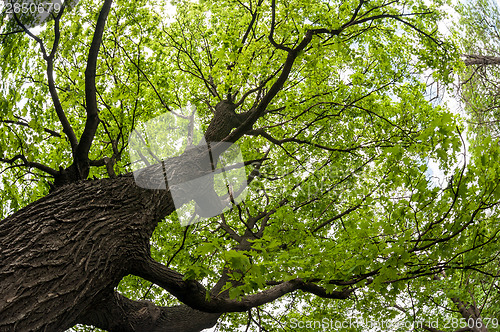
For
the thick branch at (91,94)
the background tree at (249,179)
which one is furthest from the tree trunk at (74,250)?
the thick branch at (91,94)

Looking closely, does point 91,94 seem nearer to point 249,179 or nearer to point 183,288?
point 183,288

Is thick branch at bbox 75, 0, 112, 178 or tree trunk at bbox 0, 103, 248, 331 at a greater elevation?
thick branch at bbox 75, 0, 112, 178

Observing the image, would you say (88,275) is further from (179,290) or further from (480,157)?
(480,157)

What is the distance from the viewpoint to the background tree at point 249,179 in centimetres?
331

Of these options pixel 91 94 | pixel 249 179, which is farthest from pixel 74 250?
pixel 249 179

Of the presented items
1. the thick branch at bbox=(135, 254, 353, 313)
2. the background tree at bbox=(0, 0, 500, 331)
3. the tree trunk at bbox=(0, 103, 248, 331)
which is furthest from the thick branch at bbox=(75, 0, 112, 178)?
the thick branch at bbox=(135, 254, 353, 313)

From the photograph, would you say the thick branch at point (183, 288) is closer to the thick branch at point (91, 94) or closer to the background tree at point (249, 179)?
the background tree at point (249, 179)

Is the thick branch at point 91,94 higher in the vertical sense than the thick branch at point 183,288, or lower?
higher

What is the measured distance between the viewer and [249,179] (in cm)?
908

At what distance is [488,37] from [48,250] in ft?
44.4

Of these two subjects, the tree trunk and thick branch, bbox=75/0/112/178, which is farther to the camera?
thick branch, bbox=75/0/112/178

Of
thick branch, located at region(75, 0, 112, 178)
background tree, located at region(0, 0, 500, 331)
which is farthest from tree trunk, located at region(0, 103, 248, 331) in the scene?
thick branch, located at region(75, 0, 112, 178)

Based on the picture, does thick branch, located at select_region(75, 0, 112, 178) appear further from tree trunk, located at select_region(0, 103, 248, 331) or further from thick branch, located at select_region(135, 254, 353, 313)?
thick branch, located at select_region(135, 254, 353, 313)

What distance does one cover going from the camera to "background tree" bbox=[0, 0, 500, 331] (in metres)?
3.31
